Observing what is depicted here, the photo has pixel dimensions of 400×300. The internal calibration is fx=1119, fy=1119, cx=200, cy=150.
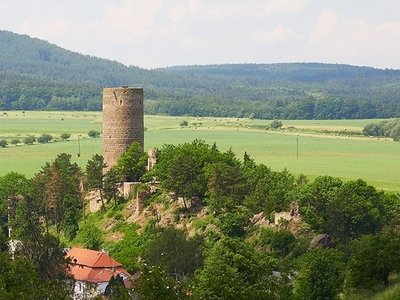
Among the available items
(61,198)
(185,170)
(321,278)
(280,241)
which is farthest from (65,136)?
(321,278)

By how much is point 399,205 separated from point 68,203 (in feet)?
61.1

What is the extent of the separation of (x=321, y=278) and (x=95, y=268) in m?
12.6

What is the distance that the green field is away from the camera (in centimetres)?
10062

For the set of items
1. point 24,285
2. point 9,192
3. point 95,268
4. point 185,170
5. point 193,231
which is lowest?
point 95,268

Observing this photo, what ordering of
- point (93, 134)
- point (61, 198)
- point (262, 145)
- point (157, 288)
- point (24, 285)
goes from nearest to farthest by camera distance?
point (157, 288)
point (24, 285)
point (61, 198)
point (262, 145)
point (93, 134)

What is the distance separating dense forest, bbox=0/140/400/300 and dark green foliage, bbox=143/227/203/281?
0.05 metres

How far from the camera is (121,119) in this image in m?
63.4

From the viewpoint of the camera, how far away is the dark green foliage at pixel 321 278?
38094mm

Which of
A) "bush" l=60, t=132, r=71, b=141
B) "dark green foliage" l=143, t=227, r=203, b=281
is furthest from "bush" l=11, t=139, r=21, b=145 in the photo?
"dark green foliage" l=143, t=227, r=203, b=281

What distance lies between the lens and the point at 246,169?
6272 cm

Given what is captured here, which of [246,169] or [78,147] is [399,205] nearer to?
[246,169]

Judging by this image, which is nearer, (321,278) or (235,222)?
(321,278)

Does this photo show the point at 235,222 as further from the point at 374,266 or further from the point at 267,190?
the point at 374,266

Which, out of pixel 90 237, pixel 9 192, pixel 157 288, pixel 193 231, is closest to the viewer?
pixel 157 288
